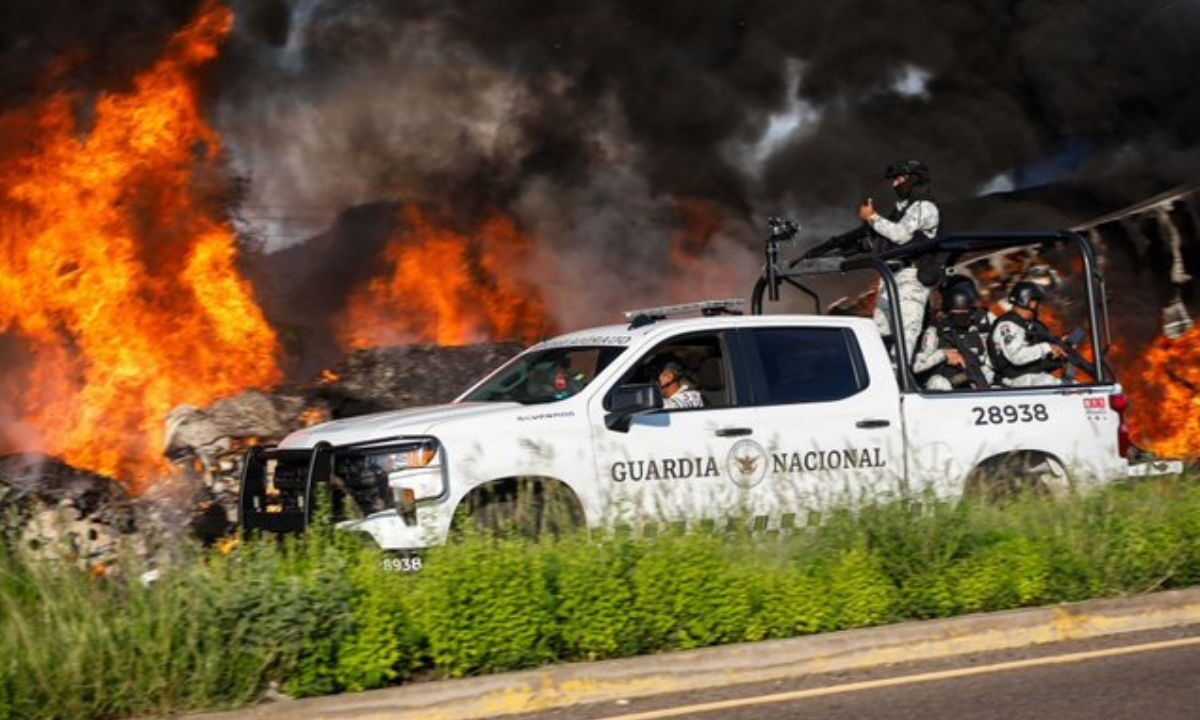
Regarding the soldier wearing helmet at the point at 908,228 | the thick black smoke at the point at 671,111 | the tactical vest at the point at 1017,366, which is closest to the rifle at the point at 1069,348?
the tactical vest at the point at 1017,366

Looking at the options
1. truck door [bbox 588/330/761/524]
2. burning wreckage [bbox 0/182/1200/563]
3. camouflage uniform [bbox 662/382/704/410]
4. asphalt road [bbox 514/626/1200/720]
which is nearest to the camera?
asphalt road [bbox 514/626/1200/720]

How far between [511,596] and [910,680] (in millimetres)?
1875

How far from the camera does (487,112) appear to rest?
58.0 ft

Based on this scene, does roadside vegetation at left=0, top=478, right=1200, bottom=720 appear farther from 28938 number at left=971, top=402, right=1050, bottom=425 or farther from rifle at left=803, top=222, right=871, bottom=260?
rifle at left=803, top=222, right=871, bottom=260

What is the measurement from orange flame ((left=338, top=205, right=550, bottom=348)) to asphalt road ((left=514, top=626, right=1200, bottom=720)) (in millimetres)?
10075

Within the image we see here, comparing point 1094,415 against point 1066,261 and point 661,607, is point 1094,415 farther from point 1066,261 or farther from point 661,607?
point 1066,261

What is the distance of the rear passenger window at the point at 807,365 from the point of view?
9031 mm

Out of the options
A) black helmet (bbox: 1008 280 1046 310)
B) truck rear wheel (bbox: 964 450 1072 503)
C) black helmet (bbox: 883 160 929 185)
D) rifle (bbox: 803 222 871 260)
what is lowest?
truck rear wheel (bbox: 964 450 1072 503)

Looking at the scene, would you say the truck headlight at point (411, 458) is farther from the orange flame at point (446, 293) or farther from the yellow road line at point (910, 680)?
the orange flame at point (446, 293)

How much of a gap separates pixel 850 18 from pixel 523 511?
13341 millimetres

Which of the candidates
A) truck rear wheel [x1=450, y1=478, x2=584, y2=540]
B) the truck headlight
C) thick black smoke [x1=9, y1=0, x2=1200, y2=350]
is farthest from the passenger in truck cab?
thick black smoke [x1=9, y1=0, x2=1200, y2=350]

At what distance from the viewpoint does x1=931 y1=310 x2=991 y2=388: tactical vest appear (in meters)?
10.4

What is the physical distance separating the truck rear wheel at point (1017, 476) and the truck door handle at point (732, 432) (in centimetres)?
154

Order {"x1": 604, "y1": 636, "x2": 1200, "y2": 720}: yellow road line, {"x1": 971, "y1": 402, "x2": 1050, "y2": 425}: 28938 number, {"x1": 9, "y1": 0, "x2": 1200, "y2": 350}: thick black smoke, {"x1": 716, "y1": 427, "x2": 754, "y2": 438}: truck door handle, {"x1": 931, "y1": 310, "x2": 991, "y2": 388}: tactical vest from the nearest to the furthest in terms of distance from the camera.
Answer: {"x1": 604, "y1": 636, "x2": 1200, "y2": 720}: yellow road line, {"x1": 716, "y1": 427, "x2": 754, "y2": 438}: truck door handle, {"x1": 971, "y1": 402, "x2": 1050, "y2": 425}: 28938 number, {"x1": 931, "y1": 310, "x2": 991, "y2": 388}: tactical vest, {"x1": 9, "y1": 0, "x2": 1200, "y2": 350}: thick black smoke
